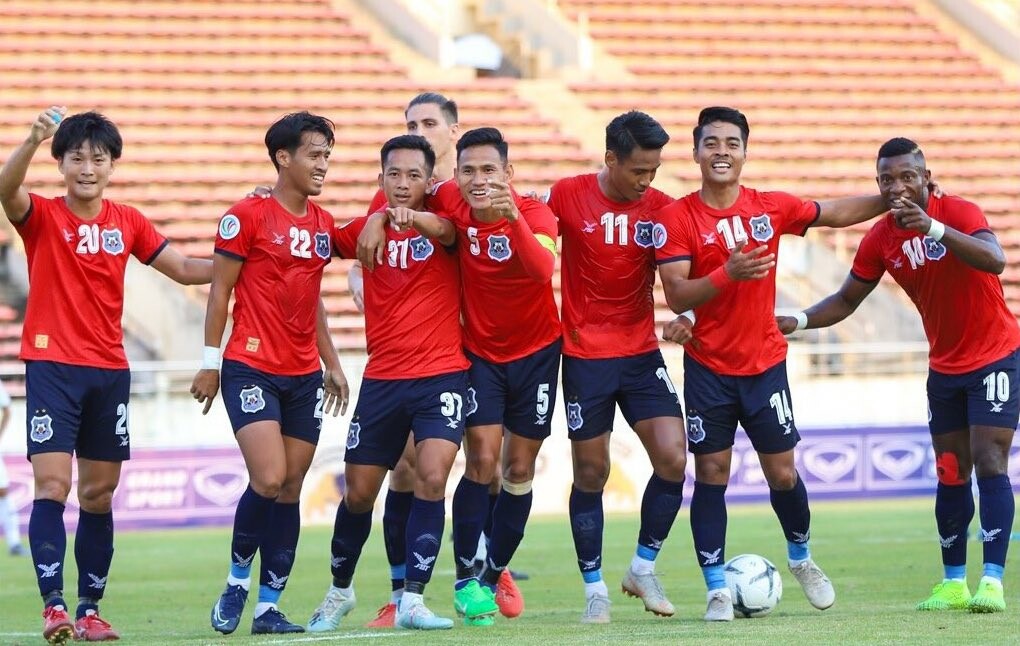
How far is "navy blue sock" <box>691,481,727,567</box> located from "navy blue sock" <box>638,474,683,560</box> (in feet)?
0.51

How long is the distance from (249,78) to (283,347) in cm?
1744

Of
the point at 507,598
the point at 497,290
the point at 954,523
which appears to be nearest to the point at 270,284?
the point at 497,290

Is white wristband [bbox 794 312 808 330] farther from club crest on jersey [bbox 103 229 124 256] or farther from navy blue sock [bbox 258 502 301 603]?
club crest on jersey [bbox 103 229 124 256]

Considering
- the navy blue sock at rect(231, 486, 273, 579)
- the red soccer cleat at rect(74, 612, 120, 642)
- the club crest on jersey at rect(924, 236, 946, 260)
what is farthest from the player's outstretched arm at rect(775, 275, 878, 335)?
the red soccer cleat at rect(74, 612, 120, 642)

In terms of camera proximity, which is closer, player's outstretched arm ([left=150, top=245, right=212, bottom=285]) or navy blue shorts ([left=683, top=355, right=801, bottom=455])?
navy blue shorts ([left=683, top=355, right=801, bottom=455])

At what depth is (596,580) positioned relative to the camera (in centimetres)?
835

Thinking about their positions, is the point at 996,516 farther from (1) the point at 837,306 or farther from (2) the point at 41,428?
(2) the point at 41,428

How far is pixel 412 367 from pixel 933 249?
2779 millimetres

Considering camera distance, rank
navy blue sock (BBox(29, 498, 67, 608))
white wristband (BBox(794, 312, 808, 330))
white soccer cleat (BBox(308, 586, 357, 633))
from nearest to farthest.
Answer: navy blue sock (BBox(29, 498, 67, 608)), white soccer cleat (BBox(308, 586, 357, 633)), white wristband (BBox(794, 312, 808, 330))

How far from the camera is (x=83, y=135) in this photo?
7898mm

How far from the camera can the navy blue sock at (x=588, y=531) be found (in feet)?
27.5

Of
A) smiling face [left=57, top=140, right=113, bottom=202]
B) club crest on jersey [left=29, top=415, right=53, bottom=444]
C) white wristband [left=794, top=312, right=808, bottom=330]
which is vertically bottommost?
club crest on jersey [left=29, top=415, right=53, bottom=444]

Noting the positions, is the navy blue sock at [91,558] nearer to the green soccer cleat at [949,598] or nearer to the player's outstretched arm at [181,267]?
the player's outstretched arm at [181,267]

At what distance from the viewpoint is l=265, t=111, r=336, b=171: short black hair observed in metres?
8.13
